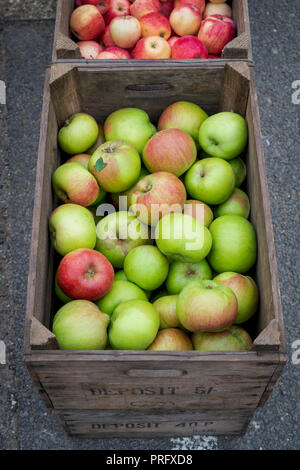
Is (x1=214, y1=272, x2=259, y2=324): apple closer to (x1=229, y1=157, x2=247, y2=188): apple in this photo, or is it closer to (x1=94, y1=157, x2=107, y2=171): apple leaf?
(x1=229, y1=157, x2=247, y2=188): apple

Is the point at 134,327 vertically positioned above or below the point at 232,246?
below

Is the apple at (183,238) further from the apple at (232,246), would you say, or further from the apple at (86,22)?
the apple at (86,22)

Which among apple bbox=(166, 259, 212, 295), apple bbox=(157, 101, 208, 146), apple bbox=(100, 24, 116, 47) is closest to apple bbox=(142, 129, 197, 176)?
apple bbox=(157, 101, 208, 146)

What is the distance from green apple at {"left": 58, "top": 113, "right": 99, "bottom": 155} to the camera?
6.48 feet

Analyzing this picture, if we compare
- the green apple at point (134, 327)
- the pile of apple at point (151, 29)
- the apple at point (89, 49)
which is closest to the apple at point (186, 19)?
the pile of apple at point (151, 29)

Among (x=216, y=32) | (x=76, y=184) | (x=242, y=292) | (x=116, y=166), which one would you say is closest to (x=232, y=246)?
(x=242, y=292)

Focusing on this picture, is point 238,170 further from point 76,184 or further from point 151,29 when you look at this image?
point 151,29

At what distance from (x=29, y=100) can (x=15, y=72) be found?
0.84ft

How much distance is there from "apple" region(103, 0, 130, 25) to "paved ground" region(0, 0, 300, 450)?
2.96 ft

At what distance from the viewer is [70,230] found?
5.63 feet

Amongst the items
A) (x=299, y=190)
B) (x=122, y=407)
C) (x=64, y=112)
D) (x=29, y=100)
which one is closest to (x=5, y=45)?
(x=29, y=100)

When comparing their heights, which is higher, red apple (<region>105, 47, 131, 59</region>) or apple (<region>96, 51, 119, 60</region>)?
red apple (<region>105, 47, 131, 59</region>)

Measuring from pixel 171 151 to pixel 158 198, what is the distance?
0.66ft

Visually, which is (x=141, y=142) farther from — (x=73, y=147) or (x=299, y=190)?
(x=299, y=190)
